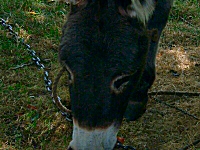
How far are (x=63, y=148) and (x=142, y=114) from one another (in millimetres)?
888

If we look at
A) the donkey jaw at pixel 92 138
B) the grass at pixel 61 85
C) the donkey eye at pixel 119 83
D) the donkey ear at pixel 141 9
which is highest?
the donkey ear at pixel 141 9

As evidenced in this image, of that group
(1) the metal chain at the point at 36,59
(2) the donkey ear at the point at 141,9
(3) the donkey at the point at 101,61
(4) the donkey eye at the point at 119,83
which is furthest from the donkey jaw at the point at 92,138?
(1) the metal chain at the point at 36,59

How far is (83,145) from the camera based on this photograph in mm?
2570

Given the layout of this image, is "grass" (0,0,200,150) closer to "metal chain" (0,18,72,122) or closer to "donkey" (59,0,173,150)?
"metal chain" (0,18,72,122)

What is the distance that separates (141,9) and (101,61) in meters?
0.50

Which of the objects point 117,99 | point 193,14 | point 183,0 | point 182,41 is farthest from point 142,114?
point 183,0

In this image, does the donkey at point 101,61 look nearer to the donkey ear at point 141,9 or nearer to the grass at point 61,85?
the donkey ear at point 141,9

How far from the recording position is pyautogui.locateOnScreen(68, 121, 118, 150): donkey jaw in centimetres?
255

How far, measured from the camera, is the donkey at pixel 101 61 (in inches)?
101

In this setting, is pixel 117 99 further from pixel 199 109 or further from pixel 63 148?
pixel 199 109

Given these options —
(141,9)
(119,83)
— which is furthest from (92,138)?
(141,9)

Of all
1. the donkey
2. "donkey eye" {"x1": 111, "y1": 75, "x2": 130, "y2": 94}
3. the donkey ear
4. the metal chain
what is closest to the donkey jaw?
the donkey

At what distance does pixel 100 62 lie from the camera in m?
2.55

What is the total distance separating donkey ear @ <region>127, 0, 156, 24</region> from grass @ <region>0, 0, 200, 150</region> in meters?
1.28
